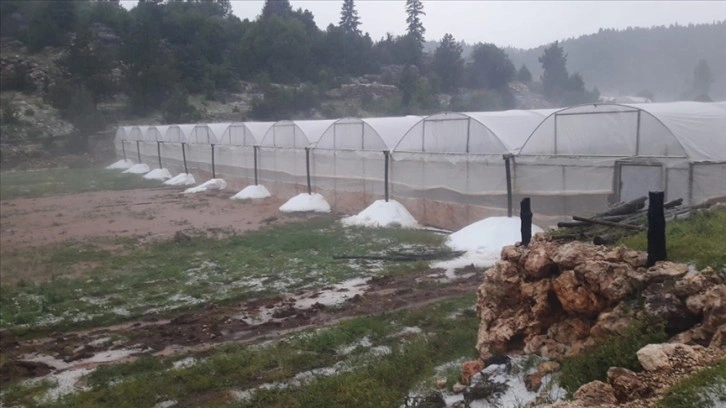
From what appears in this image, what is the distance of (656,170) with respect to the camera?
12.3 m

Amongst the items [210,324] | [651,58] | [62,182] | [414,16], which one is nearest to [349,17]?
[414,16]

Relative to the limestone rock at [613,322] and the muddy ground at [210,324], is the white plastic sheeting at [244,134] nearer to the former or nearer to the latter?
the muddy ground at [210,324]

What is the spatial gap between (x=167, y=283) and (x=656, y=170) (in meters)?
9.83

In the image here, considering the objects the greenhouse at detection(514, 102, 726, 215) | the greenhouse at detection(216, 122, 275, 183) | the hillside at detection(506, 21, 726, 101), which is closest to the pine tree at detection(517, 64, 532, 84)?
the hillside at detection(506, 21, 726, 101)

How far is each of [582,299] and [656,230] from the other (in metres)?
0.90

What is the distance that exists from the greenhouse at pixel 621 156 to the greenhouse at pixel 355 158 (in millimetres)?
5816

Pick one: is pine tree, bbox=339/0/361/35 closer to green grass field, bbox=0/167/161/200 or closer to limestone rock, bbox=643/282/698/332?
green grass field, bbox=0/167/161/200

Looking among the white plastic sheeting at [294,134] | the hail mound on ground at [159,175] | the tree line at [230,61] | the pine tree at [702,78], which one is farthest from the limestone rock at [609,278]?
the pine tree at [702,78]

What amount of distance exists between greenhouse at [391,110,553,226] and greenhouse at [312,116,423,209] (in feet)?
3.75

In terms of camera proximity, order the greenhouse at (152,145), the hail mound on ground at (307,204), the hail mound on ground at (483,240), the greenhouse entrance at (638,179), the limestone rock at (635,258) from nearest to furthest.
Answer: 1. the limestone rock at (635,258)
2. the greenhouse entrance at (638,179)
3. the hail mound on ground at (483,240)
4. the hail mound on ground at (307,204)
5. the greenhouse at (152,145)

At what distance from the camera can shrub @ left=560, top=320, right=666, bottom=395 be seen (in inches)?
197

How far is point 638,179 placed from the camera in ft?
41.8

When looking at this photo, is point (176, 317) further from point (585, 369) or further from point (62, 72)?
point (62, 72)

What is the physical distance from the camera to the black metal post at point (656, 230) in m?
5.63
